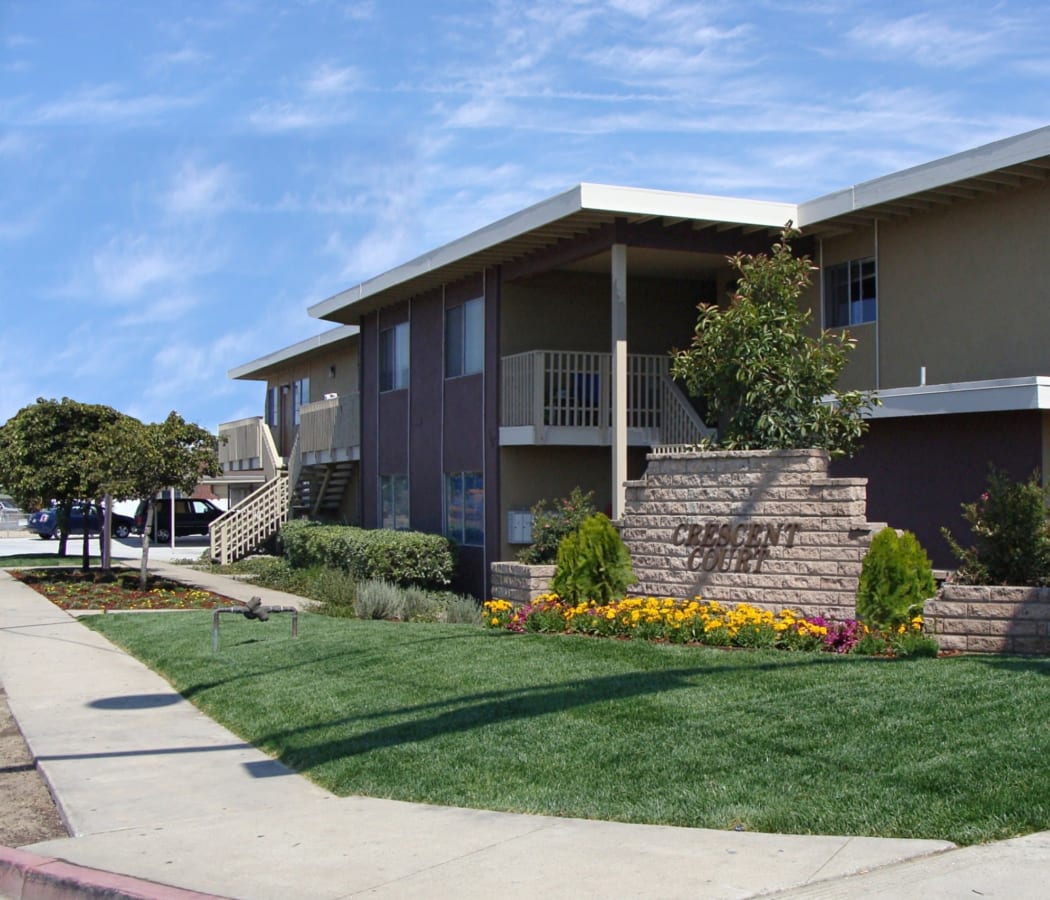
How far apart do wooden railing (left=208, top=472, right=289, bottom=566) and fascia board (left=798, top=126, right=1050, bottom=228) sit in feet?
56.3

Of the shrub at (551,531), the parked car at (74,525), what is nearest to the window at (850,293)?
the shrub at (551,531)

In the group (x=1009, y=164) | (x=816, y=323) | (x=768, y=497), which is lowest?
(x=768, y=497)

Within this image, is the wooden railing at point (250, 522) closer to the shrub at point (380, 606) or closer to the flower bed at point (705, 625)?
the shrub at point (380, 606)

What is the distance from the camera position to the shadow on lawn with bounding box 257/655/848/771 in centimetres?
859

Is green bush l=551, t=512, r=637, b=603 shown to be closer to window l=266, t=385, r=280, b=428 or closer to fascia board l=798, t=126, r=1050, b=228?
fascia board l=798, t=126, r=1050, b=228

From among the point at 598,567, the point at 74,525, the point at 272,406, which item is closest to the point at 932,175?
the point at 598,567

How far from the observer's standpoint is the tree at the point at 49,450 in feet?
78.2

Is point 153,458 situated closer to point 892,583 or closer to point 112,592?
point 112,592

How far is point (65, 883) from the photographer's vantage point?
20.5ft

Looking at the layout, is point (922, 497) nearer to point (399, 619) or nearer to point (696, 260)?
point (696, 260)

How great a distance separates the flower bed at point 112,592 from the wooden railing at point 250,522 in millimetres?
4443

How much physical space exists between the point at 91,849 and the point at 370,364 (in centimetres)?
2013

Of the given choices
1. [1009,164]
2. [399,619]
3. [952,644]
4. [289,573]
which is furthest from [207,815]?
[289,573]

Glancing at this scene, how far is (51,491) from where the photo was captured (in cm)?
2419
